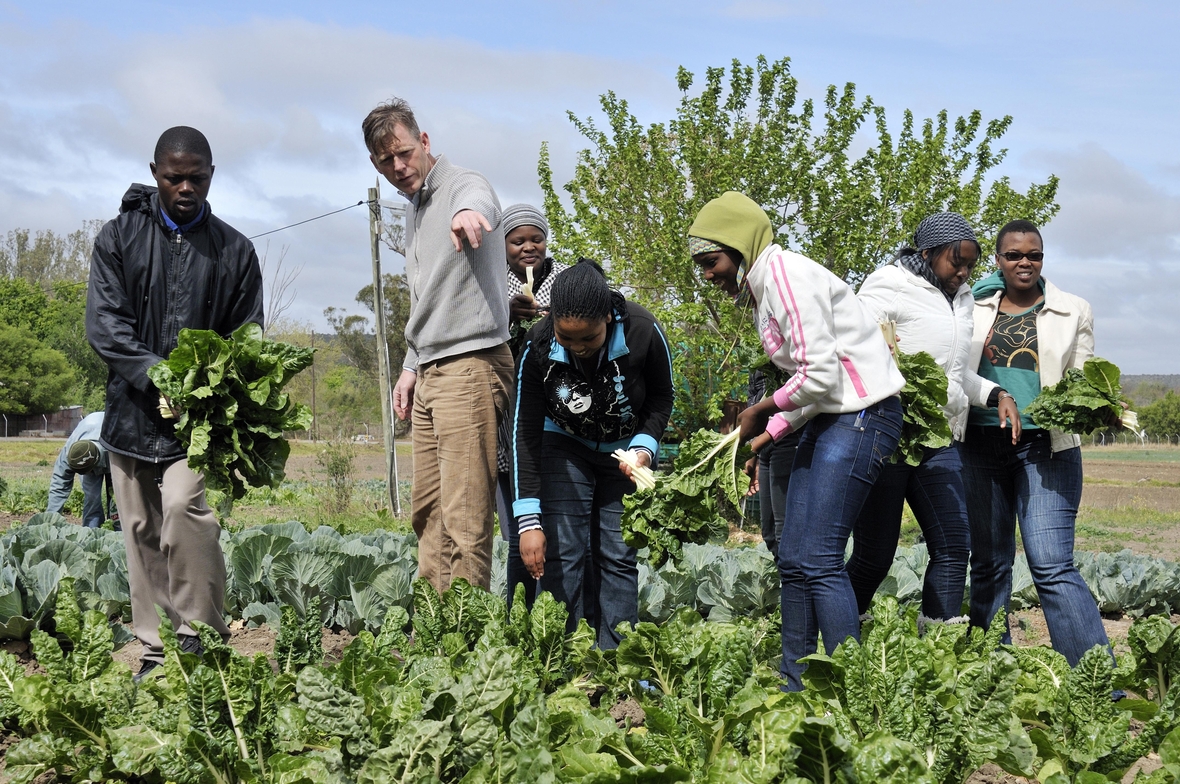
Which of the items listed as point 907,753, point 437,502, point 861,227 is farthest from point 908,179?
point 907,753

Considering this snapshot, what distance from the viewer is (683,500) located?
3.44m

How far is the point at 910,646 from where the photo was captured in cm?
264

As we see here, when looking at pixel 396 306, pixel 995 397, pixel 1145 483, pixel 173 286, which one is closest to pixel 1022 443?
pixel 995 397

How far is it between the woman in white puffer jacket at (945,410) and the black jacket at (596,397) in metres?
0.97

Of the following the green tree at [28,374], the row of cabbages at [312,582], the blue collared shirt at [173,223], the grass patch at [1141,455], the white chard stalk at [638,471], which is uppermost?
the green tree at [28,374]

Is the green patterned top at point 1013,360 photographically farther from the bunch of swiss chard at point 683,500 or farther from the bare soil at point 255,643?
the bare soil at point 255,643

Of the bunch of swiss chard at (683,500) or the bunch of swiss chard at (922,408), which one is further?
the bunch of swiss chard at (922,408)

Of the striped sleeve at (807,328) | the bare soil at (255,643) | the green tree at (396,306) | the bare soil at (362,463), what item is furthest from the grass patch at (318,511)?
the green tree at (396,306)

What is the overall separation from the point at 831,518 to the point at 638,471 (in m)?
0.73

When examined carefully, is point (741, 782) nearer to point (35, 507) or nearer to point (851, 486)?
point (851, 486)

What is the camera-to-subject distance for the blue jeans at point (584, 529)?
12.3 feet

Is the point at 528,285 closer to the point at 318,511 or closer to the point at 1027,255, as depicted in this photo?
the point at 1027,255

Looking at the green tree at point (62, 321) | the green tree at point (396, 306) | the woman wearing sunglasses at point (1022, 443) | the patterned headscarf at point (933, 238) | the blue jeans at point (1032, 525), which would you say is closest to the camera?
the blue jeans at point (1032, 525)

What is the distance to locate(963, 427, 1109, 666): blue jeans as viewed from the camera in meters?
3.59
